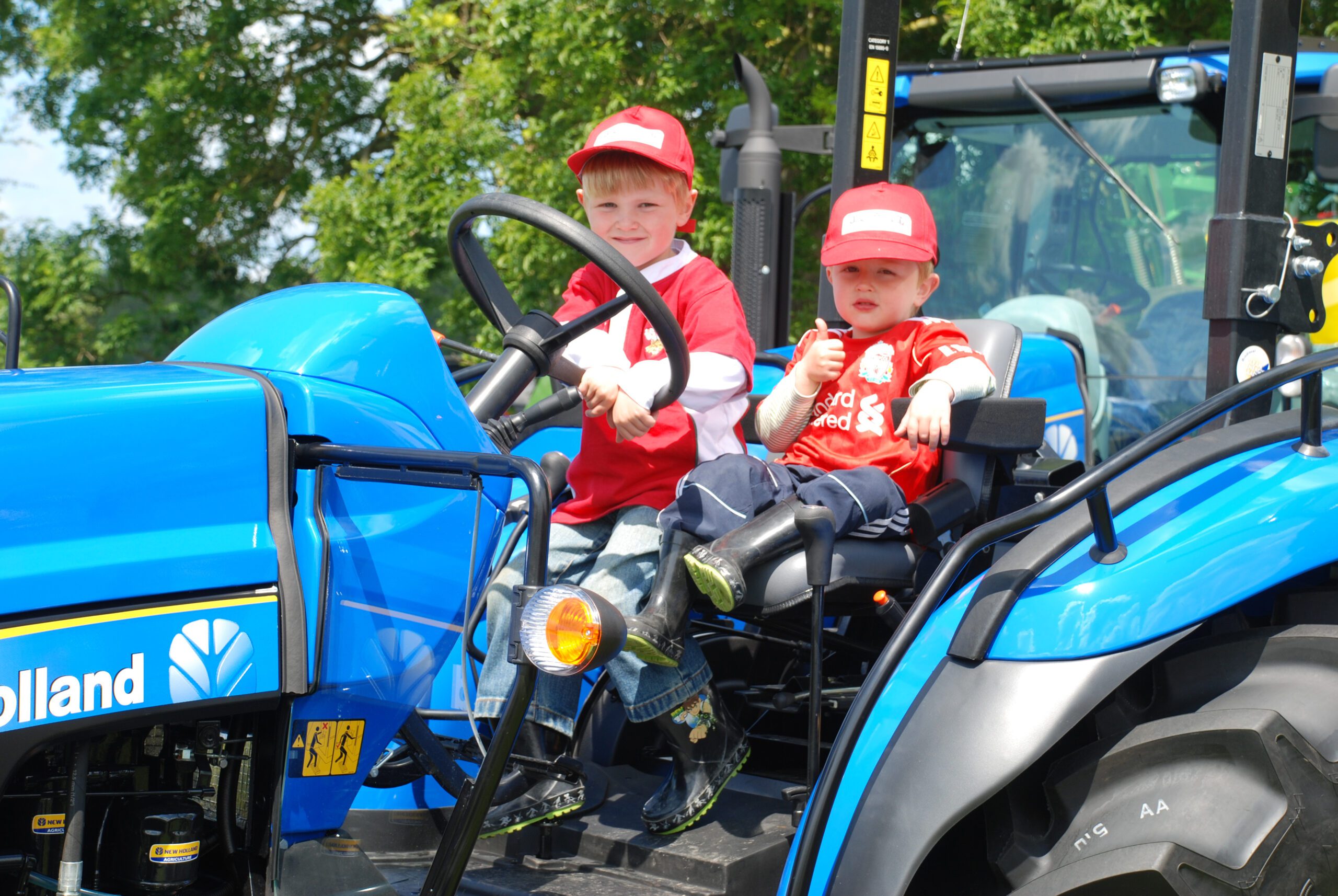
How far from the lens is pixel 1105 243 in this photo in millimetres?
3502

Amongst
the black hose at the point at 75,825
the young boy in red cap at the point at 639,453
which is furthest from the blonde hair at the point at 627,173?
the black hose at the point at 75,825

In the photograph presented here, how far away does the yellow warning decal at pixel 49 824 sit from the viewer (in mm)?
1536

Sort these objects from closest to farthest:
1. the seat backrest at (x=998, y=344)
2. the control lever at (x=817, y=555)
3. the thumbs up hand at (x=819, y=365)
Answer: the control lever at (x=817, y=555) → the thumbs up hand at (x=819, y=365) → the seat backrest at (x=998, y=344)

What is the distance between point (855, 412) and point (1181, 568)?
89 cm

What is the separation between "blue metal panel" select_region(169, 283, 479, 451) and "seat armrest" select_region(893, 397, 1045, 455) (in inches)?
29.6

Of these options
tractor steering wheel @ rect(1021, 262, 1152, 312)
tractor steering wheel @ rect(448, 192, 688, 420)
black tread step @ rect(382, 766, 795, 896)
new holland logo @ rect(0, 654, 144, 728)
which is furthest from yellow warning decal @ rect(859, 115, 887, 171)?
new holland logo @ rect(0, 654, 144, 728)

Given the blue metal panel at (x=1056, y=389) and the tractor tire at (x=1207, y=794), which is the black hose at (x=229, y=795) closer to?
the tractor tire at (x=1207, y=794)

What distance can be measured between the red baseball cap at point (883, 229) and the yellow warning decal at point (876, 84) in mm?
560

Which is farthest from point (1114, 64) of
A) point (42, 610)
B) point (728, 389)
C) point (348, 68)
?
point (348, 68)

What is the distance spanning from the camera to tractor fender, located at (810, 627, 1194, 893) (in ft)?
4.99

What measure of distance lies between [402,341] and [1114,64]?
7.84 feet

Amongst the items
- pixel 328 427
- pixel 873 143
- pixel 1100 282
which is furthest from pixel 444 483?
pixel 1100 282

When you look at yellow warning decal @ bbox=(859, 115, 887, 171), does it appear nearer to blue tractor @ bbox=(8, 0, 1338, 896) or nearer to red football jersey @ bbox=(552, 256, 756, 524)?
red football jersey @ bbox=(552, 256, 756, 524)

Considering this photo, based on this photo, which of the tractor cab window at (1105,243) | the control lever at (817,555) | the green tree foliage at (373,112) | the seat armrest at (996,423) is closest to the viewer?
the control lever at (817,555)
